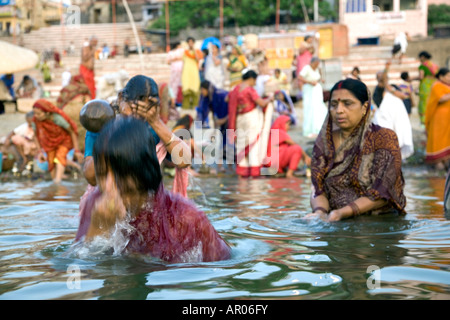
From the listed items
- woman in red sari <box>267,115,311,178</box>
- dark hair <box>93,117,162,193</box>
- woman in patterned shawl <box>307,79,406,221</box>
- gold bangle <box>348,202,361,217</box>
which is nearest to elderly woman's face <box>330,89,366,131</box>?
woman in patterned shawl <box>307,79,406,221</box>

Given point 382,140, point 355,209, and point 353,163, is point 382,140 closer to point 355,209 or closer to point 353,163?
point 353,163

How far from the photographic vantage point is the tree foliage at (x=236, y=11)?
39219 mm

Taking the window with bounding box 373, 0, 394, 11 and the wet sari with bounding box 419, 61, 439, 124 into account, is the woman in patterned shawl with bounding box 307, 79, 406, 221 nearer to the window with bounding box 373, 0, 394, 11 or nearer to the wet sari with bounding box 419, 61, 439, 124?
the wet sari with bounding box 419, 61, 439, 124

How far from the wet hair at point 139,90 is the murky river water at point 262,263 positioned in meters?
1.09

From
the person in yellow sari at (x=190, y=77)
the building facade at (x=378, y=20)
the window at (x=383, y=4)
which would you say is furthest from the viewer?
the window at (x=383, y=4)

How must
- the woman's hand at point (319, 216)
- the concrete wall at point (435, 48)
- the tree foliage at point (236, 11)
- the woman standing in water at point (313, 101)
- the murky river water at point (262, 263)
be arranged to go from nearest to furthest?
the murky river water at point (262, 263) < the woman's hand at point (319, 216) < the woman standing in water at point (313, 101) < the concrete wall at point (435, 48) < the tree foliage at point (236, 11)

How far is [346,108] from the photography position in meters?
5.27

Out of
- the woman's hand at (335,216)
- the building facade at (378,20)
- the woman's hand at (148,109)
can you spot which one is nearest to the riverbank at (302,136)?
the woman's hand at (335,216)

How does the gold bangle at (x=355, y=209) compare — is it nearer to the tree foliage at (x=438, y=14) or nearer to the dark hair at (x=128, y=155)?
the dark hair at (x=128, y=155)

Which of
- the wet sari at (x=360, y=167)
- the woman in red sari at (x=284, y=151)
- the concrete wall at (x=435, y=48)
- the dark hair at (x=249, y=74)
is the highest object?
the concrete wall at (x=435, y=48)

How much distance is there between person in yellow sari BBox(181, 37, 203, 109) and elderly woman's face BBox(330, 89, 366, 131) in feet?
32.9

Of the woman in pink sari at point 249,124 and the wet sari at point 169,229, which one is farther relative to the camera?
the woman in pink sari at point 249,124

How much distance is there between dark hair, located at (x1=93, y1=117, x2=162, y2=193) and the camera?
2969 mm
